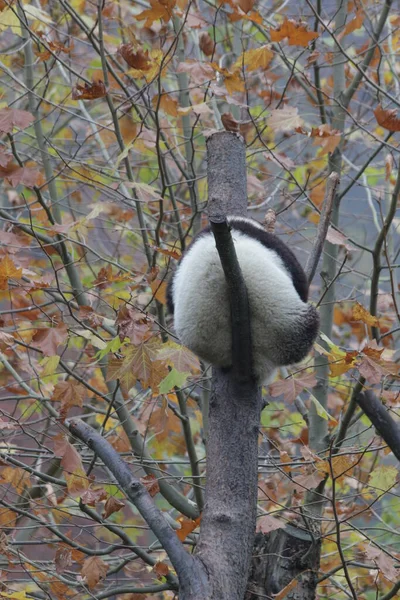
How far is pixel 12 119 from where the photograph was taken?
135 inches

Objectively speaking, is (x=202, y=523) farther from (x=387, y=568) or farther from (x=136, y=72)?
(x=136, y=72)

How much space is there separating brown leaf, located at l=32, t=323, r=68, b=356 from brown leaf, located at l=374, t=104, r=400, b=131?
1.78m

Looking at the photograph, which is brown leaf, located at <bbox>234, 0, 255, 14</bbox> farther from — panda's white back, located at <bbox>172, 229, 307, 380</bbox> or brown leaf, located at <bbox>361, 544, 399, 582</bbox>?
brown leaf, located at <bbox>361, 544, 399, 582</bbox>

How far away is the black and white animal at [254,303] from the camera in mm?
2697

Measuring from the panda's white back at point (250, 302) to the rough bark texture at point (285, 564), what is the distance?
2.73 feet

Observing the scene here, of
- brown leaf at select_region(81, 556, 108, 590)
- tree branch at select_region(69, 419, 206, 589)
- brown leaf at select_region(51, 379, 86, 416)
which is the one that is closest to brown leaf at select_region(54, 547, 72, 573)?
brown leaf at select_region(81, 556, 108, 590)

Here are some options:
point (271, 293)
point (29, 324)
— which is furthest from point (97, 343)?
point (29, 324)

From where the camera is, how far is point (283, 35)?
358 centimetres

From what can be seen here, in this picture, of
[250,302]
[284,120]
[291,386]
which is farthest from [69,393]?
[284,120]

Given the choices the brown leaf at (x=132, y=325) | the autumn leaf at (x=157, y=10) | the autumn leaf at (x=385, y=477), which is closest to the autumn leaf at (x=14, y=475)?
the brown leaf at (x=132, y=325)

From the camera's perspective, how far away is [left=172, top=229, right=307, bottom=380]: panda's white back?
270 centimetres

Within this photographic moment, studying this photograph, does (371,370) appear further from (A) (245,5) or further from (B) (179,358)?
(A) (245,5)

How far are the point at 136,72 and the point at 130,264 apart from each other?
3.02 metres

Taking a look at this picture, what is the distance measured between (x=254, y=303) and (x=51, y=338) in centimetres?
113
